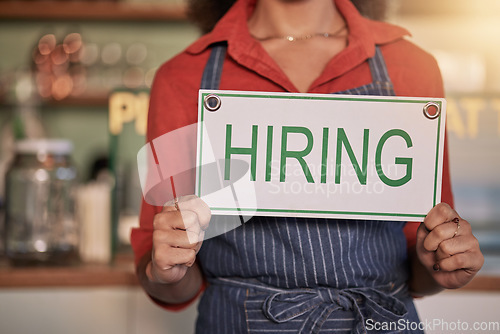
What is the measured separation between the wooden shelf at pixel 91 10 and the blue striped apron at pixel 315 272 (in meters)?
1.37

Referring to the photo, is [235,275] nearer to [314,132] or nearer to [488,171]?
[314,132]

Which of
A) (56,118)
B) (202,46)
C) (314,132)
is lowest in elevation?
(314,132)

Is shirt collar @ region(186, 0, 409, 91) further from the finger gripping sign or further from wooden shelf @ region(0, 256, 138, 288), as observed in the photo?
wooden shelf @ region(0, 256, 138, 288)

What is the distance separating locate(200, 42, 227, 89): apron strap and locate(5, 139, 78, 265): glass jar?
71cm

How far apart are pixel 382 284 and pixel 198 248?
22 centimetres

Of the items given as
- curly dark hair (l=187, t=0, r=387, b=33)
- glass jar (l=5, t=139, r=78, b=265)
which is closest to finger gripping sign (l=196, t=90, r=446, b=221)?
curly dark hair (l=187, t=0, r=387, b=33)

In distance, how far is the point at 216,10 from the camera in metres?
0.83

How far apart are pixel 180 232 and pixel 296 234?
0.13 meters

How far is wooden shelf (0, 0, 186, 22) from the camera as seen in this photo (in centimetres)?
188

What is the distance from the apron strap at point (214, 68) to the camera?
26.9 inches

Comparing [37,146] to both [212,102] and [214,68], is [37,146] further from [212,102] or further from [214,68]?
[212,102]

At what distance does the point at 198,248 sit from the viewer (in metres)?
0.59

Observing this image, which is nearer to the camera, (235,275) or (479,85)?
(235,275)

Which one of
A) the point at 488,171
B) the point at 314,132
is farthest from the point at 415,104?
the point at 488,171
